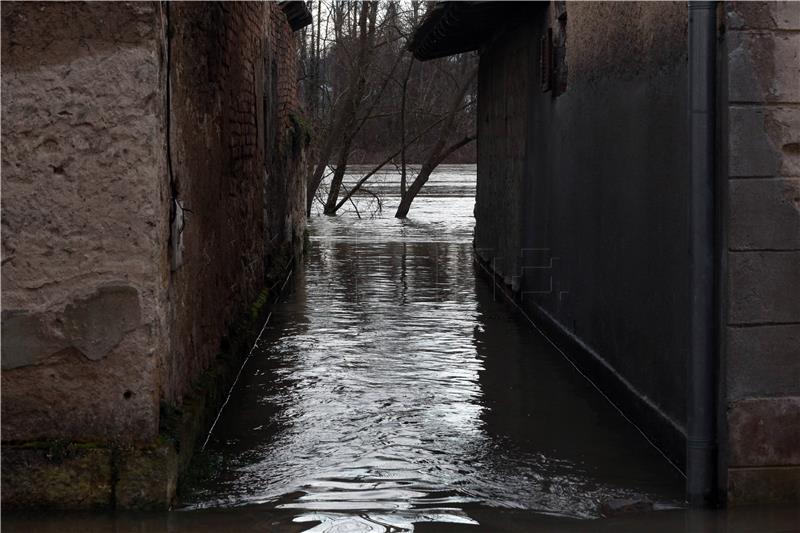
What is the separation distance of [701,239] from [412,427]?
7.04 ft

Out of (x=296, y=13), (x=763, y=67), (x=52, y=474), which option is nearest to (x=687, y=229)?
(x=763, y=67)

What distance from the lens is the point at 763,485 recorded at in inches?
202

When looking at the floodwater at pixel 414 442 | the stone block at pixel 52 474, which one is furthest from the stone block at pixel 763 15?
the stone block at pixel 52 474

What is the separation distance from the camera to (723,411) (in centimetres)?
512

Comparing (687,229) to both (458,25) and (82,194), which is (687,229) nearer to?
(82,194)

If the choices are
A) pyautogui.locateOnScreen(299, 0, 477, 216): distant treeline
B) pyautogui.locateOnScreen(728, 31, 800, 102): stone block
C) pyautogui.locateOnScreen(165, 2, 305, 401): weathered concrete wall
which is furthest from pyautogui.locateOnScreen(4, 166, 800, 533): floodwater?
pyautogui.locateOnScreen(299, 0, 477, 216): distant treeline

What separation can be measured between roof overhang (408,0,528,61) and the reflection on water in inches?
117

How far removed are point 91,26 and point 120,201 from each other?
2.47 feet

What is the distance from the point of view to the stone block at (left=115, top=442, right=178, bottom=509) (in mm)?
4941

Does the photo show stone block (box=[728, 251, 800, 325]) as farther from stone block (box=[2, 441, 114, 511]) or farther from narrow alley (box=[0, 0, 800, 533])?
stone block (box=[2, 441, 114, 511])

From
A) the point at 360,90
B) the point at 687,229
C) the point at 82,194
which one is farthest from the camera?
the point at 360,90

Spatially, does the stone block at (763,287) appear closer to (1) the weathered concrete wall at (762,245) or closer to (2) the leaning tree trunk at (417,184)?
(1) the weathered concrete wall at (762,245)

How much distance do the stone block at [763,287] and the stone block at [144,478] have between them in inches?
100

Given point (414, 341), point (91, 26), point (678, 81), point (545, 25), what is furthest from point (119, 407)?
point (545, 25)
